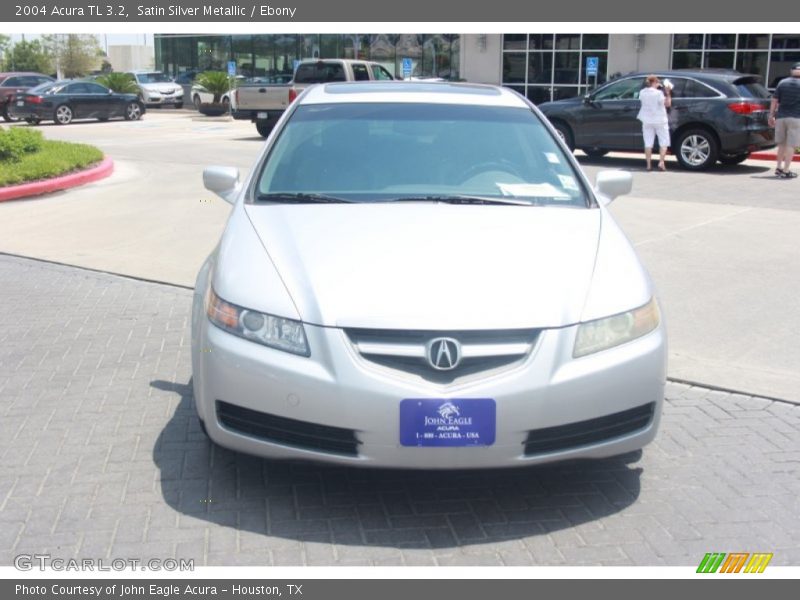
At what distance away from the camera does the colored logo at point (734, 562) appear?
3.65 metres

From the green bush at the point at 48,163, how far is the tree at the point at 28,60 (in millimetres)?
43354

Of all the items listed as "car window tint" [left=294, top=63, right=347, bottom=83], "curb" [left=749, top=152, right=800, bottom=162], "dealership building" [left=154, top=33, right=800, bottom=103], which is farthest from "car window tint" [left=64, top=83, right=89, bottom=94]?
"curb" [left=749, top=152, right=800, bottom=162]

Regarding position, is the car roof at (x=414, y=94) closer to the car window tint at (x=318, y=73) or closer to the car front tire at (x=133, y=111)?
the car window tint at (x=318, y=73)

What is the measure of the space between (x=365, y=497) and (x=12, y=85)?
103ft

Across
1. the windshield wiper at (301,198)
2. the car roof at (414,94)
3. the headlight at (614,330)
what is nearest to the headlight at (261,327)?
the windshield wiper at (301,198)

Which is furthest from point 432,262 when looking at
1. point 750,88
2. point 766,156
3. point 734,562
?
point 766,156

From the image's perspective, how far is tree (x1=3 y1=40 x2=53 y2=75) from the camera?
5556cm

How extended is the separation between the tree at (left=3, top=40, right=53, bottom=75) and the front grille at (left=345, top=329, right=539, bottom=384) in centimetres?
5702

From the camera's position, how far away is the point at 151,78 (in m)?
39.8

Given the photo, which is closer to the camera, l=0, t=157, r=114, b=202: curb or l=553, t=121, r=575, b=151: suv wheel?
l=0, t=157, r=114, b=202: curb

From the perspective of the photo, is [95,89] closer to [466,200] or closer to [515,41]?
[515,41]

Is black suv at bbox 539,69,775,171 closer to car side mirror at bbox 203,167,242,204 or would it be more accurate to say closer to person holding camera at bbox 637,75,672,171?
person holding camera at bbox 637,75,672,171

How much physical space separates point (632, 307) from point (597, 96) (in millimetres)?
14208

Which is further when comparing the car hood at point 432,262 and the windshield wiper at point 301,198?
the windshield wiper at point 301,198
